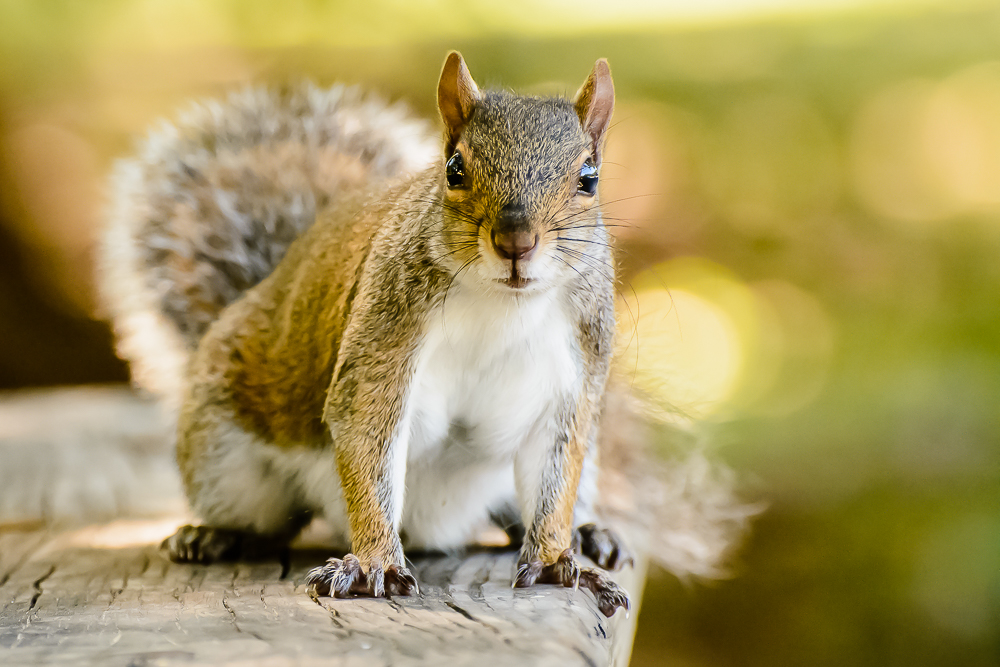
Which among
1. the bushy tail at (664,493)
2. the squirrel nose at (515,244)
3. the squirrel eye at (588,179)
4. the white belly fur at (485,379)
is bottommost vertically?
the bushy tail at (664,493)

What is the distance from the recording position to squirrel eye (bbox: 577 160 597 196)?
0.93 meters

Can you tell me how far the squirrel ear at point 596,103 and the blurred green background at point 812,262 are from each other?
1.18 metres

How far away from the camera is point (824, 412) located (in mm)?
2391

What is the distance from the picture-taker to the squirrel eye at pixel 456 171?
913mm

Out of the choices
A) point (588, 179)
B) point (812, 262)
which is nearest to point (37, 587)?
point (588, 179)

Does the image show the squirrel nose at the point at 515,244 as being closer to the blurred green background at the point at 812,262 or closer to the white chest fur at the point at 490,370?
the white chest fur at the point at 490,370

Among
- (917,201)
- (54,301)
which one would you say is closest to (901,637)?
(917,201)

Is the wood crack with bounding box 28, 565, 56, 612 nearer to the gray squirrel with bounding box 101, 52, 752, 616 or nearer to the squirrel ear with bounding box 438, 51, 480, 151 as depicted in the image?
the gray squirrel with bounding box 101, 52, 752, 616

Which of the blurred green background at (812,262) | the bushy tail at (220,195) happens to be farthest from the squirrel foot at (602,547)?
the blurred green background at (812,262)

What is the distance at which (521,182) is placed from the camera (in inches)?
34.1

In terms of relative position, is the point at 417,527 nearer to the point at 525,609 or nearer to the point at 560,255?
the point at 525,609

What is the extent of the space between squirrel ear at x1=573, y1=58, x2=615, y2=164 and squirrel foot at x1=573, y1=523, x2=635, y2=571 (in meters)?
0.50

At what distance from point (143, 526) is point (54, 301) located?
4.89ft

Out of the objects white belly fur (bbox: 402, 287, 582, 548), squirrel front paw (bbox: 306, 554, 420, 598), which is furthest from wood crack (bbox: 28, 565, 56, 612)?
white belly fur (bbox: 402, 287, 582, 548)
